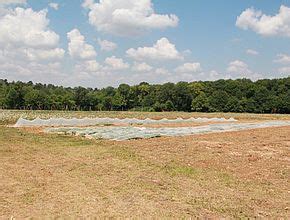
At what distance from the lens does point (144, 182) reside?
8.89 meters

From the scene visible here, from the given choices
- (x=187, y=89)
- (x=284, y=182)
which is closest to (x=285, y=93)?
(x=187, y=89)

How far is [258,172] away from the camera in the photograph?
10.4m

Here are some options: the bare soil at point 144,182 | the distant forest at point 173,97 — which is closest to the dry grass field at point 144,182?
the bare soil at point 144,182

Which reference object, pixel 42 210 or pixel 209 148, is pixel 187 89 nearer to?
pixel 209 148

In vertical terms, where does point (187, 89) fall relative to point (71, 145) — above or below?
above

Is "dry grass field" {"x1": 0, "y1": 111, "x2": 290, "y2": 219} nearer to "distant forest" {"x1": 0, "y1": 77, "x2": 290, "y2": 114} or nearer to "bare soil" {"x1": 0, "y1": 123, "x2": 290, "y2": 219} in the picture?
"bare soil" {"x1": 0, "y1": 123, "x2": 290, "y2": 219}

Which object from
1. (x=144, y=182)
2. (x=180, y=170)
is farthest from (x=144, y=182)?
(x=180, y=170)

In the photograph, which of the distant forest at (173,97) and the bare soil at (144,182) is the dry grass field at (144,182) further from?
the distant forest at (173,97)

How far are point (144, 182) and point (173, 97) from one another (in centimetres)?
8639

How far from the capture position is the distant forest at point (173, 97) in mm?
82500

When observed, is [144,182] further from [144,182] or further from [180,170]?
[180,170]

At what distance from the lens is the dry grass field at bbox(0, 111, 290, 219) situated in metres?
6.65

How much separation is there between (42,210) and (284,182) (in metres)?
6.37

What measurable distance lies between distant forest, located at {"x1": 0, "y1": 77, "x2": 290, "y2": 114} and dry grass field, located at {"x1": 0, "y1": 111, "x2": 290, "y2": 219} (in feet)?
230
